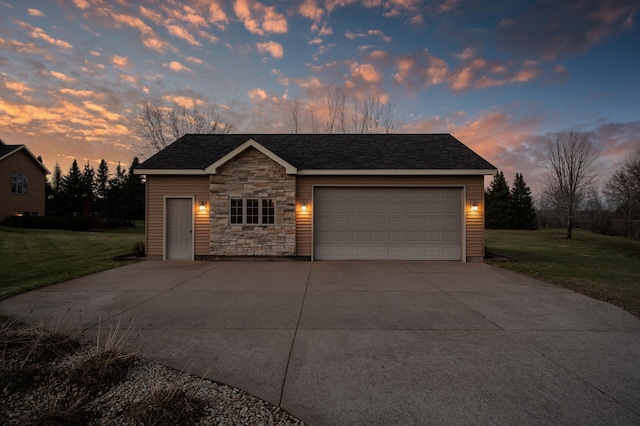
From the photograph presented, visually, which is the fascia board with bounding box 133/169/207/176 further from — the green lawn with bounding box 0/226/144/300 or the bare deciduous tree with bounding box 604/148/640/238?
the bare deciduous tree with bounding box 604/148/640/238

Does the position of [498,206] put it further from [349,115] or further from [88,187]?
[88,187]

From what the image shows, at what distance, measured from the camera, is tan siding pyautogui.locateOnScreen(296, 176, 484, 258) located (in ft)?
34.4

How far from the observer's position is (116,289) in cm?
638

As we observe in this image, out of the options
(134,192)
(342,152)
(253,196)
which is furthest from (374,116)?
(134,192)

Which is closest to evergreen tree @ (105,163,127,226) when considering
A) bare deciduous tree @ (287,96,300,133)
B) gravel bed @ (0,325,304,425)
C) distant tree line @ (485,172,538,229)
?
bare deciduous tree @ (287,96,300,133)

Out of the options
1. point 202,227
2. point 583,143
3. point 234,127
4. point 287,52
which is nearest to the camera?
point 202,227

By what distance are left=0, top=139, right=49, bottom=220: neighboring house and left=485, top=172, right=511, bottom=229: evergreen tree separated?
2055 inches

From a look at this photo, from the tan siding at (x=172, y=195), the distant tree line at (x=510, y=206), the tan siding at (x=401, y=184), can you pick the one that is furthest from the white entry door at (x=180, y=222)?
the distant tree line at (x=510, y=206)

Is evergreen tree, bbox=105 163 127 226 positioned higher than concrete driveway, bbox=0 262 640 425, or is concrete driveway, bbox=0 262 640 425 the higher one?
evergreen tree, bbox=105 163 127 226

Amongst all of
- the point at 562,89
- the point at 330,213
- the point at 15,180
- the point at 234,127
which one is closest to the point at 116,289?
the point at 330,213

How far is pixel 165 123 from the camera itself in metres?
24.4

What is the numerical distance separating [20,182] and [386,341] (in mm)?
34378

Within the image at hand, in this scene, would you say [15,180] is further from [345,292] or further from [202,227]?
[345,292]

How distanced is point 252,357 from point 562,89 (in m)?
18.4
